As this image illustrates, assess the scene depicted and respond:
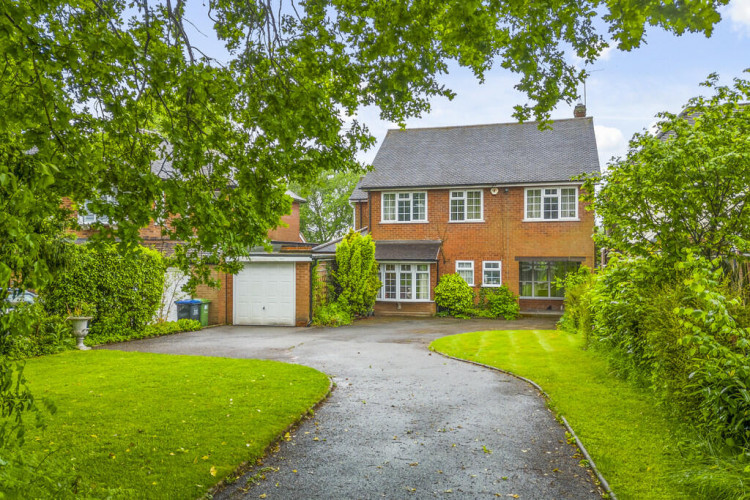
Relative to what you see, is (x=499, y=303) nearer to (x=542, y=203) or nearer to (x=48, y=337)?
(x=542, y=203)

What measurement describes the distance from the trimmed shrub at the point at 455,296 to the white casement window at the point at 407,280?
2.69 ft

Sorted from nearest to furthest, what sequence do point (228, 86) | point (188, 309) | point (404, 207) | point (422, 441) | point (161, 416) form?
point (228, 86) < point (422, 441) < point (161, 416) < point (188, 309) < point (404, 207)

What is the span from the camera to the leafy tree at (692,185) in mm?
7238

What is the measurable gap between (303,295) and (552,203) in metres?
11.0

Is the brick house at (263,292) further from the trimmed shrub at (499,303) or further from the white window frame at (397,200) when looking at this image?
the trimmed shrub at (499,303)

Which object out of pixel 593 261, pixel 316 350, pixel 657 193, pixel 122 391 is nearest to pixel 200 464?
pixel 122 391

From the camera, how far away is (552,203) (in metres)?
21.8

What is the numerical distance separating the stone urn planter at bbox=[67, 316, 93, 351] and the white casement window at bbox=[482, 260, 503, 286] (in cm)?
1501

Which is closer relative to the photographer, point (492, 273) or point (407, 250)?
point (492, 273)

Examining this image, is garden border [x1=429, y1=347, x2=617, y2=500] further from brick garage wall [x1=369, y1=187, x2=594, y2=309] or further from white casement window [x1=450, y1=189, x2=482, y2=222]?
white casement window [x1=450, y1=189, x2=482, y2=222]

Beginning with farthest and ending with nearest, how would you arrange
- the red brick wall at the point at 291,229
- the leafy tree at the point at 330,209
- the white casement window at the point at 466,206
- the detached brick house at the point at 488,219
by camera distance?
1. the leafy tree at the point at 330,209
2. the red brick wall at the point at 291,229
3. the white casement window at the point at 466,206
4. the detached brick house at the point at 488,219

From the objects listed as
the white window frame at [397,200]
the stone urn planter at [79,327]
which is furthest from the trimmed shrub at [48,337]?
the white window frame at [397,200]

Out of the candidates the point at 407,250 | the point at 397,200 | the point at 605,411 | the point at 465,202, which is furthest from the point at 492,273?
the point at 605,411

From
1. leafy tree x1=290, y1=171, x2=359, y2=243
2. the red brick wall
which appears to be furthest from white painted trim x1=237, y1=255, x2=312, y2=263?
leafy tree x1=290, y1=171, x2=359, y2=243
